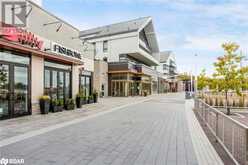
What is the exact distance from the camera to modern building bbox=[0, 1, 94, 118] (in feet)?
32.2

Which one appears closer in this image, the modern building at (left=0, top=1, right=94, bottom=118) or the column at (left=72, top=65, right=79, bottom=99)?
the modern building at (left=0, top=1, right=94, bottom=118)

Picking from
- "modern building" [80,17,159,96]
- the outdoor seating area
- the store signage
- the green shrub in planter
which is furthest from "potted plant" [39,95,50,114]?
"modern building" [80,17,159,96]

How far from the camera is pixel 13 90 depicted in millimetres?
10227

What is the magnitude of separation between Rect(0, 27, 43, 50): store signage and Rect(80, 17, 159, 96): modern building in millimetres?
17816

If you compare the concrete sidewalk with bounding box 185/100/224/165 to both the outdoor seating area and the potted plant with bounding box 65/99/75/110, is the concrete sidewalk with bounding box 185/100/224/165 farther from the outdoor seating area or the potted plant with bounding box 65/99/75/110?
the outdoor seating area

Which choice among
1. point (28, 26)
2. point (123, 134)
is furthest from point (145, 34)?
point (123, 134)

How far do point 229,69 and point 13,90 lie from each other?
13103 mm

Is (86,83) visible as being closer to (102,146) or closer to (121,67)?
(121,67)

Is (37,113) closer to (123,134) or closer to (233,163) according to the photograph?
(123,134)

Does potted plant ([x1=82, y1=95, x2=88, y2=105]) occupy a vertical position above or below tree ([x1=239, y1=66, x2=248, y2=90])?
below

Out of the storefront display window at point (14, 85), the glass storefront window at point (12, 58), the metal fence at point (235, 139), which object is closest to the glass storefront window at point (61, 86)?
the storefront display window at point (14, 85)

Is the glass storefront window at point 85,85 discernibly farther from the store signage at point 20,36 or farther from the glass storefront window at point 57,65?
the store signage at point 20,36

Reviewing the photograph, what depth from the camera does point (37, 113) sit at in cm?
1209

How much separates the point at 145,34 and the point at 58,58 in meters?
30.2
